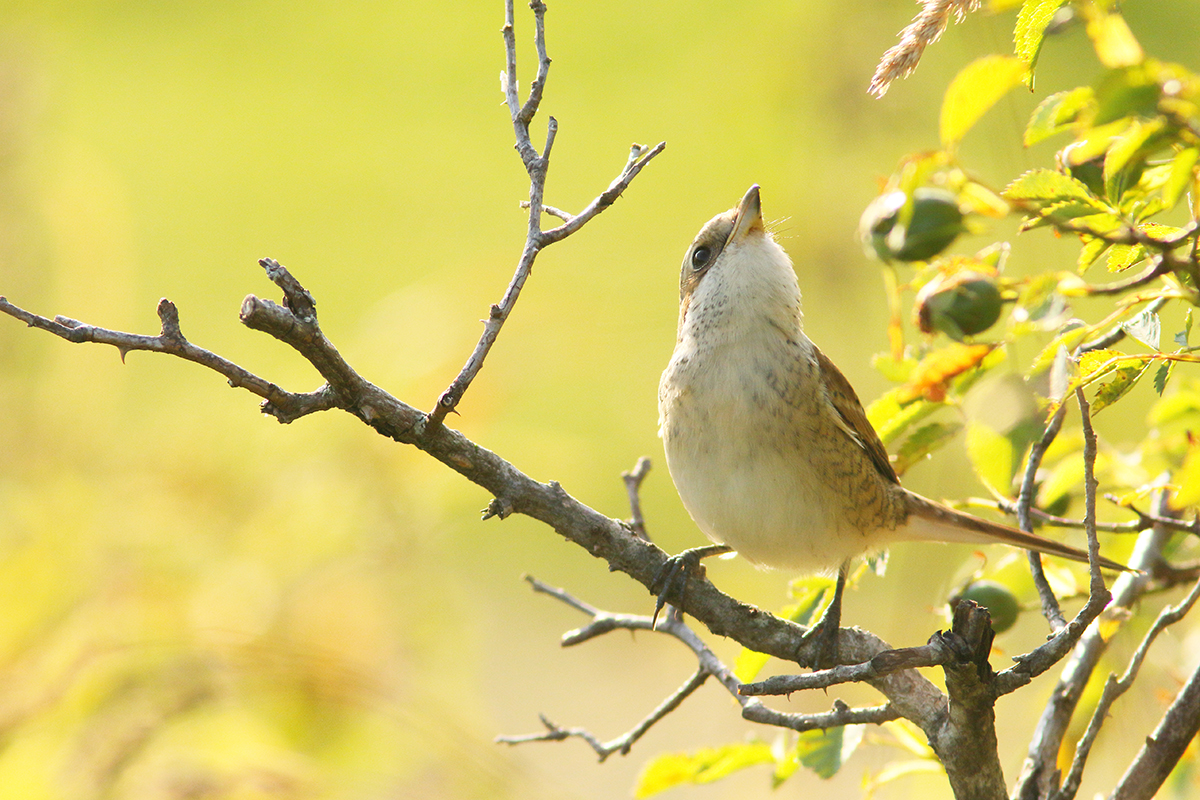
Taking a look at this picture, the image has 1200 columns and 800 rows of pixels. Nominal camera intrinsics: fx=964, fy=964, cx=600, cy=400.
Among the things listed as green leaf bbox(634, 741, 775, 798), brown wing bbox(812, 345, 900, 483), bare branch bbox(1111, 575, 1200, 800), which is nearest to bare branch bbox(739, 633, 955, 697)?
bare branch bbox(1111, 575, 1200, 800)

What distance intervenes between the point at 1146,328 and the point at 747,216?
1.17 metres

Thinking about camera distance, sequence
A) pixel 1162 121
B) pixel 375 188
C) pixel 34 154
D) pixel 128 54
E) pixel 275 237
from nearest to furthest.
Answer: pixel 1162 121 < pixel 34 154 < pixel 275 237 < pixel 375 188 < pixel 128 54

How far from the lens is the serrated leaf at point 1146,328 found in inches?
42.6

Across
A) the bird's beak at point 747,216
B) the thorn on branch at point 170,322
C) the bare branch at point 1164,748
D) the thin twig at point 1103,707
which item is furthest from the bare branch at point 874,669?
the bird's beak at point 747,216

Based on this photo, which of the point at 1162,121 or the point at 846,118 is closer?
the point at 1162,121

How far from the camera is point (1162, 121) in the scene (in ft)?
2.71

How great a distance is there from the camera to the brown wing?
202cm

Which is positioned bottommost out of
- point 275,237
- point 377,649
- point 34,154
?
point 377,649

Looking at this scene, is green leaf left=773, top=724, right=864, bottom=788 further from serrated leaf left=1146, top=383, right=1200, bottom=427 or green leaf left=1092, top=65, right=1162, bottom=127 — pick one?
green leaf left=1092, top=65, right=1162, bottom=127

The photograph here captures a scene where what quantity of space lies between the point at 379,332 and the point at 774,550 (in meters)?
1.26

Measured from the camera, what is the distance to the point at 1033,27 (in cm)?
99

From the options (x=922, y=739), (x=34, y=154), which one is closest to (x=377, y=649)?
(x=922, y=739)

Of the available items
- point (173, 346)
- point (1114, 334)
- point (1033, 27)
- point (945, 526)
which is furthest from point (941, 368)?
point (173, 346)

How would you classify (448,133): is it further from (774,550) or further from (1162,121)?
(1162,121)
